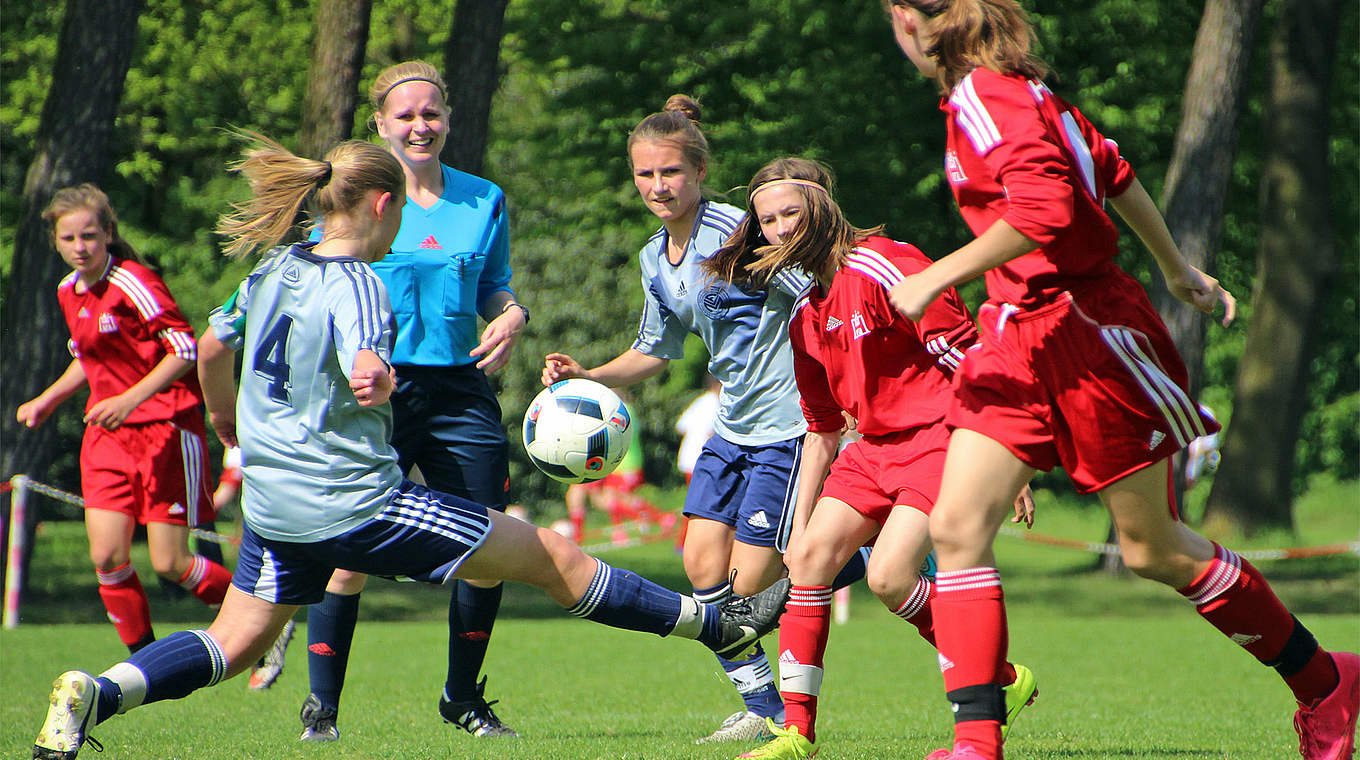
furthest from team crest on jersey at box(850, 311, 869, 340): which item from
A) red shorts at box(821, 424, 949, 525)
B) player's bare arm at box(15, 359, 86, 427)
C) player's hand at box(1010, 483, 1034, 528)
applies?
player's bare arm at box(15, 359, 86, 427)

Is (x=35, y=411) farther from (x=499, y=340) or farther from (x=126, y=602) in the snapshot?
(x=499, y=340)

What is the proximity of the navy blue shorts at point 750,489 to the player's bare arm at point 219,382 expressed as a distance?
1.96m

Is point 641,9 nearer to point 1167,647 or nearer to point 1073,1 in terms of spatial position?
point 1073,1

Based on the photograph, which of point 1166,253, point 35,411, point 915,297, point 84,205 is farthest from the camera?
point 35,411

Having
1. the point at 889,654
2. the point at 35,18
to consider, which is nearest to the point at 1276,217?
the point at 889,654

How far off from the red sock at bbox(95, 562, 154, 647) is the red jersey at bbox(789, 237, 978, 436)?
14.8ft

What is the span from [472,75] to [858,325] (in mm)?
8047

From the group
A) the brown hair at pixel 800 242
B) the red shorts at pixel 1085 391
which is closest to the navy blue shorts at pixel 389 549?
the brown hair at pixel 800 242

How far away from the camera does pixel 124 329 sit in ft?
26.1

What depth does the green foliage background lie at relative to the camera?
776 inches

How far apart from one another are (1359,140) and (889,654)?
15142 millimetres

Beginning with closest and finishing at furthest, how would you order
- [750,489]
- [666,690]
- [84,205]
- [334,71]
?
1. [750,489]
2. [84,205]
3. [666,690]
4. [334,71]

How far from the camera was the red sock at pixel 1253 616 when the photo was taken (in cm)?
442

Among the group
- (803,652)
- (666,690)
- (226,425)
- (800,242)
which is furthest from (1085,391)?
(666,690)
